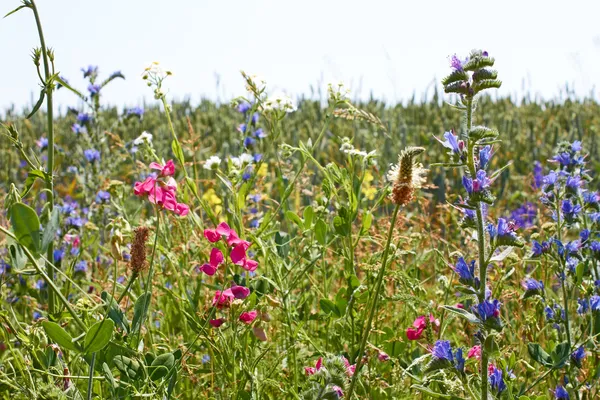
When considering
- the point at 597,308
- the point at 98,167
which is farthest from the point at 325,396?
the point at 98,167

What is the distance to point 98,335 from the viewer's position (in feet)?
4.50

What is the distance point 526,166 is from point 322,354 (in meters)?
5.48

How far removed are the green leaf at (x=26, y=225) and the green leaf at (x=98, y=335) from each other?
0.19m

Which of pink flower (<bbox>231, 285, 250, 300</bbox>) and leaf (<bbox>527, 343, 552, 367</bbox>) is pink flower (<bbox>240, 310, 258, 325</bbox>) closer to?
pink flower (<bbox>231, 285, 250, 300</bbox>)

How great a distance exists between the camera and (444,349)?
→ 5.03 feet

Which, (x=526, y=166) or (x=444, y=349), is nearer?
(x=444, y=349)

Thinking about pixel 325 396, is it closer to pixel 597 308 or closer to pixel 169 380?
pixel 169 380

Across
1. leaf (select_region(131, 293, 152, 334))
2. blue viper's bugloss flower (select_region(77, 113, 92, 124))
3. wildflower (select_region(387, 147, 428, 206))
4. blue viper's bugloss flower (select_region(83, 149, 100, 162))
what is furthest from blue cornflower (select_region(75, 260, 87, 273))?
wildflower (select_region(387, 147, 428, 206))

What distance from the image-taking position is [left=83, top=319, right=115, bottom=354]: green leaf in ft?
4.47

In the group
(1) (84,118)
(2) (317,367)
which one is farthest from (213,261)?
(1) (84,118)

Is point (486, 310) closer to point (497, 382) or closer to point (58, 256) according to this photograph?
point (497, 382)

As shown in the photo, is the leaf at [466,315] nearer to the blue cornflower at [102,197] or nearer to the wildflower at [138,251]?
the wildflower at [138,251]

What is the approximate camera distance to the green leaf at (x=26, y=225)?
1.34 m

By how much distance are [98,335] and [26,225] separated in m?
0.24
